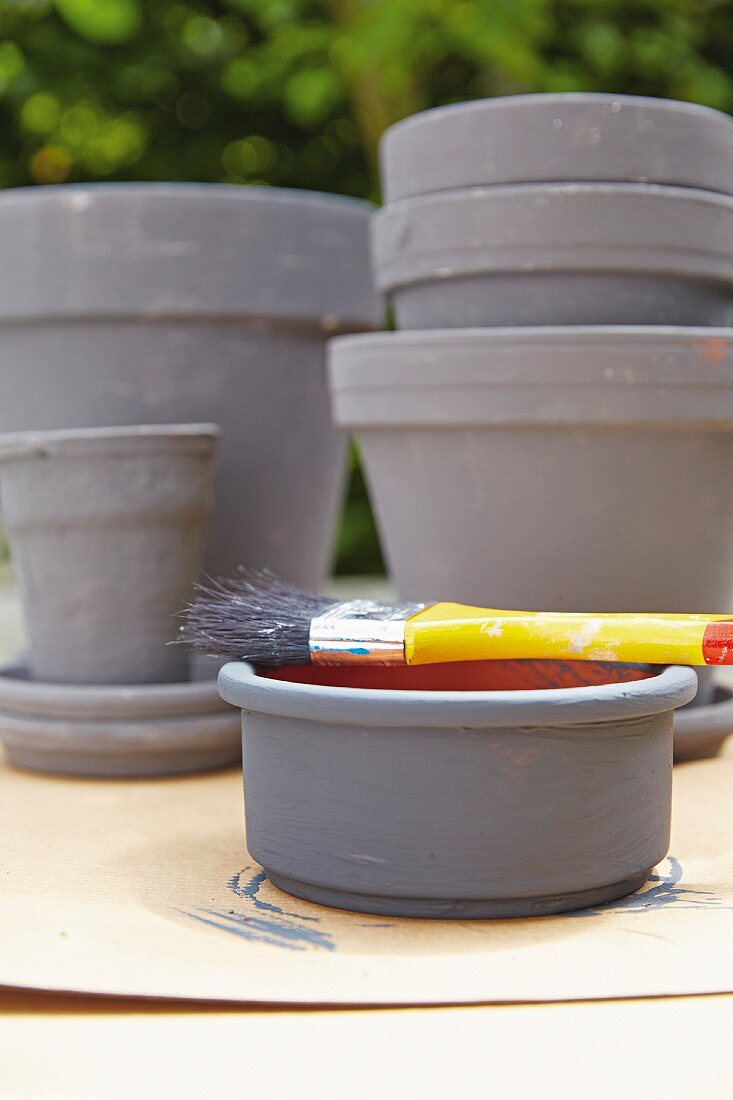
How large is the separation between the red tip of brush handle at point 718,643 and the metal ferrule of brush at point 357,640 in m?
0.22

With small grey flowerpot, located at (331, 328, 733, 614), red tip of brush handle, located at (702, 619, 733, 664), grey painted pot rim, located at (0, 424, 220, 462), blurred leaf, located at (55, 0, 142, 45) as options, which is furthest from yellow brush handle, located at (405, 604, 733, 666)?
blurred leaf, located at (55, 0, 142, 45)

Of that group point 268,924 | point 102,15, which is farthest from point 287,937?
point 102,15

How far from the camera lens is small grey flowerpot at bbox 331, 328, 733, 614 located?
3.84ft

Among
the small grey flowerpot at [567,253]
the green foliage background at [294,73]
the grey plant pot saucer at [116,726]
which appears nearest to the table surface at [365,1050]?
the grey plant pot saucer at [116,726]

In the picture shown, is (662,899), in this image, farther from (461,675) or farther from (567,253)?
(567,253)

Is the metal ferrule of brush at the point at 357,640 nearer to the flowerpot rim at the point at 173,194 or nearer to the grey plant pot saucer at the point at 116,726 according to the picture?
the grey plant pot saucer at the point at 116,726

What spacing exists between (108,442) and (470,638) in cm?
49

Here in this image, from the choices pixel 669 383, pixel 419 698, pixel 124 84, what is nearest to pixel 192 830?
pixel 419 698

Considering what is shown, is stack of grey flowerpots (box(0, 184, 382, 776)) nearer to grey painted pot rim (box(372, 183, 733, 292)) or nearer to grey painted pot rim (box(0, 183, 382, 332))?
grey painted pot rim (box(0, 183, 382, 332))

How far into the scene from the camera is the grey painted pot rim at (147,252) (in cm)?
133

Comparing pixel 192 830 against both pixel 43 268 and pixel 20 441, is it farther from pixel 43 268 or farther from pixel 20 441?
pixel 43 268

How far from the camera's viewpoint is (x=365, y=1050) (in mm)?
674

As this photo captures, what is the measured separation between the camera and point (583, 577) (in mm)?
1225

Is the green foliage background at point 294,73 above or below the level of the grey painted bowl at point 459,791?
above
